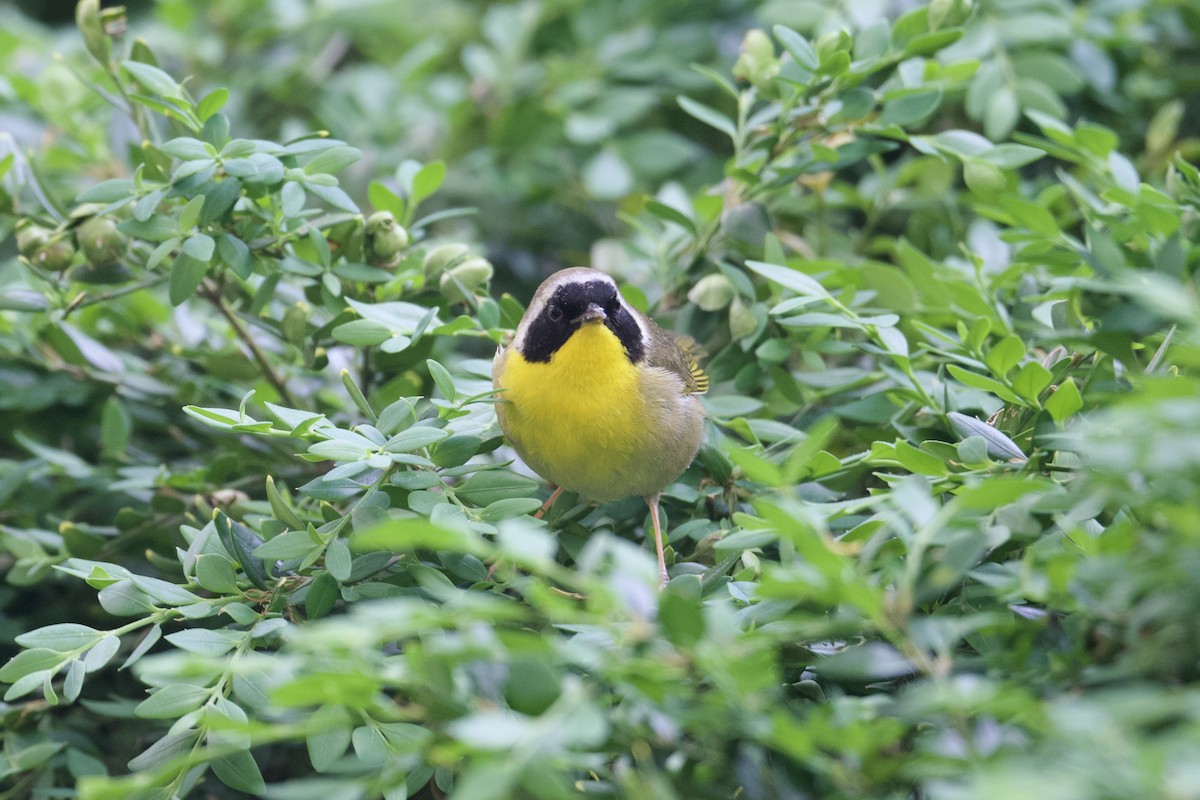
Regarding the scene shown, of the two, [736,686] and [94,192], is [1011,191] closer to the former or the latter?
[736,686]

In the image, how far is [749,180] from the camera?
7.96ft

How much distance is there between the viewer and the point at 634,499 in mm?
2305

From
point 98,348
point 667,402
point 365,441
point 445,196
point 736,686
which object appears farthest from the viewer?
point 445,196

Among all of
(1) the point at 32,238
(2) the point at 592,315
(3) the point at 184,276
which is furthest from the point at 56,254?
(2) the point at 592,315

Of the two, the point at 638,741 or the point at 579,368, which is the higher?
the point at 638,741

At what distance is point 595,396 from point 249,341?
78 cm

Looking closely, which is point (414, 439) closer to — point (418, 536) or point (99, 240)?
point (418, 536)

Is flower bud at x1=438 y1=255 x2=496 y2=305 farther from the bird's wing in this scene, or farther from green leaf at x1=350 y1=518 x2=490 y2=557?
green leaf at x1=350 y1=518 x2=490 y2=557

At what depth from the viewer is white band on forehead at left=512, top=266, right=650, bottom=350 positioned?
2.38 metres

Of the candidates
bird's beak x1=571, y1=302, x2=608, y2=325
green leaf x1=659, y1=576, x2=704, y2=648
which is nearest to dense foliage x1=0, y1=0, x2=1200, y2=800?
green leaf x1=659, y1=576, x2=704, y2=648

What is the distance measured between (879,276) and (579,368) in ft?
2.39

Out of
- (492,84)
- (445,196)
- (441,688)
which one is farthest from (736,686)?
(492,84)

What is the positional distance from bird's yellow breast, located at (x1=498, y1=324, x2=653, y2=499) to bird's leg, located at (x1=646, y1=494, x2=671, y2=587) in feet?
0.18

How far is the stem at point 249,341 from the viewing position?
2275mm
